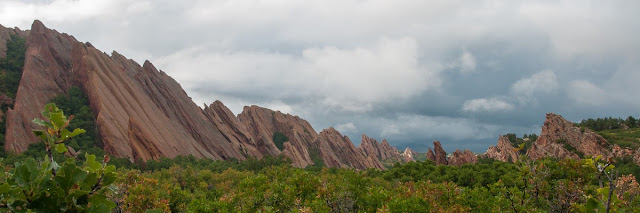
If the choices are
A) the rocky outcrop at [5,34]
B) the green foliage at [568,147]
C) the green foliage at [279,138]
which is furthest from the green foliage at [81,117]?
the green foliage at [568,147]

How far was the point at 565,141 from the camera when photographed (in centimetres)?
8012

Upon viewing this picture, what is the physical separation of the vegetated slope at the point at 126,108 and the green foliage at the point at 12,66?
5.59m

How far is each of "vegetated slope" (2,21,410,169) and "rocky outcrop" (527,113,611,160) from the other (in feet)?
Answer: 244

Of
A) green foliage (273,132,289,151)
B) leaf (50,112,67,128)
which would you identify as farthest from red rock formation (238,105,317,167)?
leaf (50,112,67,128)

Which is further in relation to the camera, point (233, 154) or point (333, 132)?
point (333, 132)

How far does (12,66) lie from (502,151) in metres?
124

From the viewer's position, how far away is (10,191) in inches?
145

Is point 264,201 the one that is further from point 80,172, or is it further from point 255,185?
point 80,172

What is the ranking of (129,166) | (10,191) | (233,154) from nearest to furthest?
(10,191) < (129,166) < (233,154)

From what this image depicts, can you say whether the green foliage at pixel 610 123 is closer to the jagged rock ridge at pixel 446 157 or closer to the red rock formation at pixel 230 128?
the jagged rock ridge at pixel 446 157

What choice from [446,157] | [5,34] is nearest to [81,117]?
[5,34]

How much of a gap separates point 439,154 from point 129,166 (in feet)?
203

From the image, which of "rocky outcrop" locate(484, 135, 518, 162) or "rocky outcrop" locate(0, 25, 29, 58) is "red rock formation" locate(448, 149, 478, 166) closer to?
"rocky outcrop" locate(484, 135, 518, 162)

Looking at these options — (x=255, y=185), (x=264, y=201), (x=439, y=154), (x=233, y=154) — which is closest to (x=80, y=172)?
(x=264, y=201)
